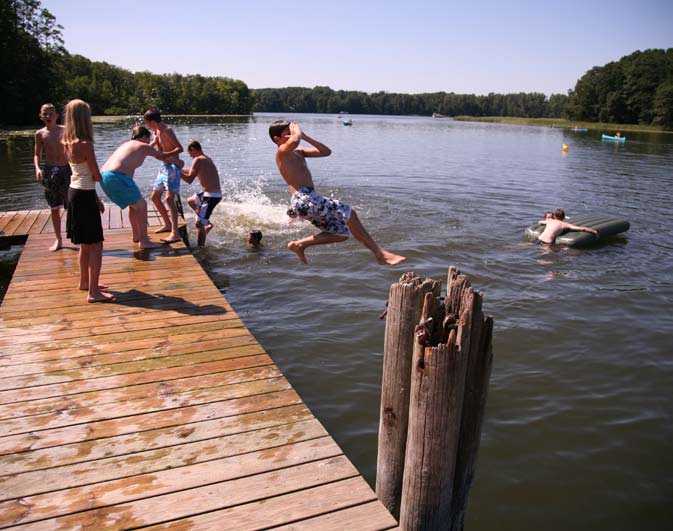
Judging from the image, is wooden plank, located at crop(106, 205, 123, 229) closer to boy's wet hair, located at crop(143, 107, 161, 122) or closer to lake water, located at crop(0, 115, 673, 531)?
lake water, located at crop(0, 115, 673, 531)

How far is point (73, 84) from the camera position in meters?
80.0

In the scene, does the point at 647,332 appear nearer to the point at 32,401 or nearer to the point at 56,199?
the point at 32,401

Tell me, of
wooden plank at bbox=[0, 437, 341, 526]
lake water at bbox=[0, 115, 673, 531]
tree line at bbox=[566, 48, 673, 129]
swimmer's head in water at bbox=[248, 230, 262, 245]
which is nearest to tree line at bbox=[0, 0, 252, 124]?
lake water at bbox=[0, 115, 673, 531]

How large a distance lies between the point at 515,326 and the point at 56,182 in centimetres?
762

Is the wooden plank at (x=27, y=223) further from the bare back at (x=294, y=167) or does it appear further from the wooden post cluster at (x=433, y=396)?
the wooden post cluster at (x=433, y=396)

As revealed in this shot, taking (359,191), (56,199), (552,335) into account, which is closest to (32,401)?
(56,199)

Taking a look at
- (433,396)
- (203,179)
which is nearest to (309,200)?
(433,396)

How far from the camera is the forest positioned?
54000 millimetres

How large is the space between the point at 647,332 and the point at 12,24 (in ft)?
221

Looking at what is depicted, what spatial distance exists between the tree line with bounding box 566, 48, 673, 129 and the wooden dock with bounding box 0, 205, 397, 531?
308ft

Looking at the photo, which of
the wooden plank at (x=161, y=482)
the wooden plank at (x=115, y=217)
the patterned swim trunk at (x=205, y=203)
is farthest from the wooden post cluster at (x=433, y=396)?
the wooden plank at (x=115, y=217)

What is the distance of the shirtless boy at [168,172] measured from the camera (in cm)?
827

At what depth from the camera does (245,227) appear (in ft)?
45.6

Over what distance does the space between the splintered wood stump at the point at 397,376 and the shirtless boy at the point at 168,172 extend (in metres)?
5.98
